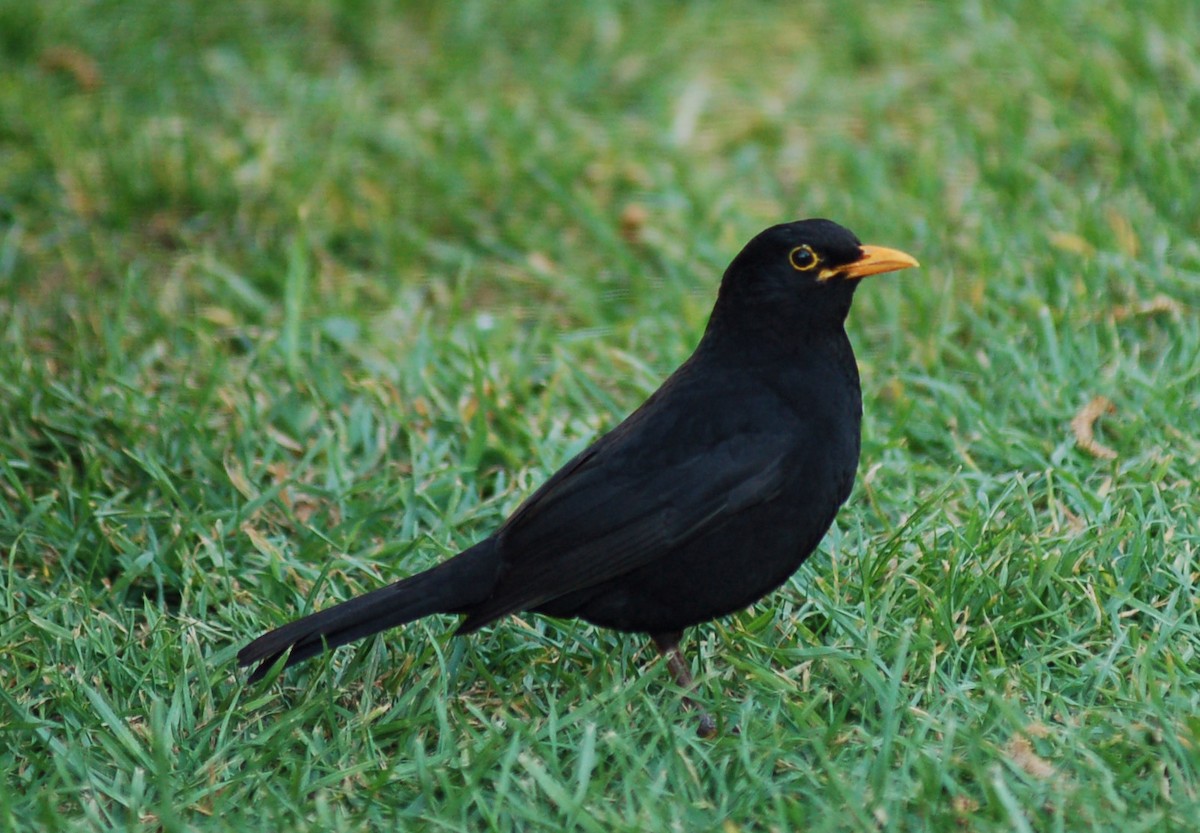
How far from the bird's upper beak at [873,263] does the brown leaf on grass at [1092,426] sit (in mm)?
1098

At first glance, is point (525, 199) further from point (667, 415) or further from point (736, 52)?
point (667, 415)

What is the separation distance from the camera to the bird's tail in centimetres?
372

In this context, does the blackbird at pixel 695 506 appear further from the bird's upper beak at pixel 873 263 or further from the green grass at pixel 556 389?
the green grass at pixel 556 389

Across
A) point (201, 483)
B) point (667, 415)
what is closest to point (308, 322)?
point (201, 483)

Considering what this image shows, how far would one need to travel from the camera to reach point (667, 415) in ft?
13.1

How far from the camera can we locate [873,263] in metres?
4.02

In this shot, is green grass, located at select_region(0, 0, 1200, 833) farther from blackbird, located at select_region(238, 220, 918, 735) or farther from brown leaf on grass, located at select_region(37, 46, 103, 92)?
blackbird, located at select_region(238, 220, 918, 735)

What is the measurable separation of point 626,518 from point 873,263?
0.93m

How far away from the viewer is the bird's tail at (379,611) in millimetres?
3723

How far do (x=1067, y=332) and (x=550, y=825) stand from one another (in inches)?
110

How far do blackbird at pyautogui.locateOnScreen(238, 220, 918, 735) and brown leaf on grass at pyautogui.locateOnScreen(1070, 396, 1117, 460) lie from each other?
1.09 m

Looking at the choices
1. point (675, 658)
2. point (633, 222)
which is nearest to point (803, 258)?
point (675, 658)

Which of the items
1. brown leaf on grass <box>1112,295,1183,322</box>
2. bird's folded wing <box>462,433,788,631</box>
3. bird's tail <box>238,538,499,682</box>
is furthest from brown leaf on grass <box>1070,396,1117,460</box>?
bird's tail <box>238,538,499,682</box>

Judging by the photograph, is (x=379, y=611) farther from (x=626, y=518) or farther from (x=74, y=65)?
(x=74, y=65)
